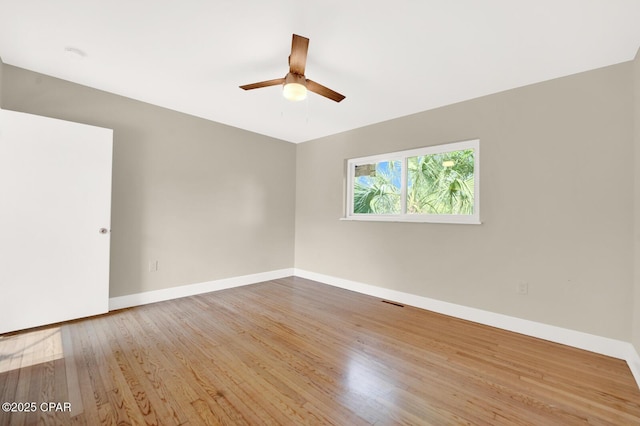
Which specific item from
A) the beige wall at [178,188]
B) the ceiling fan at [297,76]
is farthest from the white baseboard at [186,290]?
the ceiling fan at [297,76]

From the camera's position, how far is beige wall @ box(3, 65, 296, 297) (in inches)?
115

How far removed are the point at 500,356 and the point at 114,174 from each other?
420 cm

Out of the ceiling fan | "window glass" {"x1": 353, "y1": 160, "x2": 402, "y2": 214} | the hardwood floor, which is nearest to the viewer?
the hardwood floor

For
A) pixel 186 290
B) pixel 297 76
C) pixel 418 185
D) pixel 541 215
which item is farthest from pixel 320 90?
pixel 186 290

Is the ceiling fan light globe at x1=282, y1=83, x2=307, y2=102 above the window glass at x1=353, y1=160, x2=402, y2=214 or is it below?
above

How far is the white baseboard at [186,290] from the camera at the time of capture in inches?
123

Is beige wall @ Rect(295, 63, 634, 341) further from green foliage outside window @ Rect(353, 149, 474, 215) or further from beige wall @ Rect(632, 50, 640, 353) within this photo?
green foliage outside window @ Rect(353, 149, 474, 215)

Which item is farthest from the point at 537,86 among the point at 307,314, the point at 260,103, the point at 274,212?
the point at 274,212

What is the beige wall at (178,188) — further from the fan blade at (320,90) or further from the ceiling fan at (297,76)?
the fan blade at (320,90)

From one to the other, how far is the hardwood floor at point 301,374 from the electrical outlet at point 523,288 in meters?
0.44

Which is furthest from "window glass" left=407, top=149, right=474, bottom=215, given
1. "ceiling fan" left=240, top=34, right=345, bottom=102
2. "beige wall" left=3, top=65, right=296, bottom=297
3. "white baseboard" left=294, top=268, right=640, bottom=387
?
"beige wall" left=3, top=65, right=296, bottom=297

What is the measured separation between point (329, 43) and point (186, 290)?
11.0ft

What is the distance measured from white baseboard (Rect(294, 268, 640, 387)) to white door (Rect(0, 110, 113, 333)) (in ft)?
10.6

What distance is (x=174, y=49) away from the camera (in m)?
2.19
